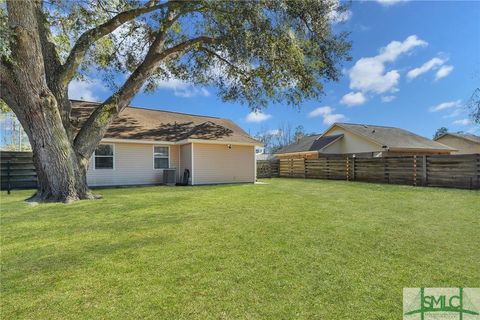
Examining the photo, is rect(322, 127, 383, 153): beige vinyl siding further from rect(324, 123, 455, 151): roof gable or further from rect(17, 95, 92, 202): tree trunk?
rect(17, 95, 92, 202): tree trunk

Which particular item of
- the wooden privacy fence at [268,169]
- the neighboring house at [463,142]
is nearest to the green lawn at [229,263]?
the wooden privacy fence at [268,169]

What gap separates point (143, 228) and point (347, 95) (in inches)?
1042

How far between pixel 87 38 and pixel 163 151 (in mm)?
7088

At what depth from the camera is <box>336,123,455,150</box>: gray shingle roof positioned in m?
20.2

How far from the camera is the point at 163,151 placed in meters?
15.2

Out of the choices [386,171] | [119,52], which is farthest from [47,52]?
[386,171]

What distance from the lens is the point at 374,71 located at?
17547mm

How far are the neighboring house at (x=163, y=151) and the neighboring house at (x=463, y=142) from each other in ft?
71.0

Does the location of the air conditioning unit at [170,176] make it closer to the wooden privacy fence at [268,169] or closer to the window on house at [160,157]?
the window on house at [160,157]

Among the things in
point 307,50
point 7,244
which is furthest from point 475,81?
point 7,244

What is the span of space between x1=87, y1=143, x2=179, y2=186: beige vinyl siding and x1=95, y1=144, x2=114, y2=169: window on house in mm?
172

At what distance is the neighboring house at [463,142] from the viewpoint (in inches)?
1039

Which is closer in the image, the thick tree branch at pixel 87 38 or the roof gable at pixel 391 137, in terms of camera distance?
the thick tree branch at pixel 87 38

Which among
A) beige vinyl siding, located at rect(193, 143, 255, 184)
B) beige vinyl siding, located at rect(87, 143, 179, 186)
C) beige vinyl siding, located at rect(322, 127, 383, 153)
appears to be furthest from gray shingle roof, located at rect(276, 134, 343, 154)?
beige vinyl siding, located at rect(87, 143, 179, 186)
